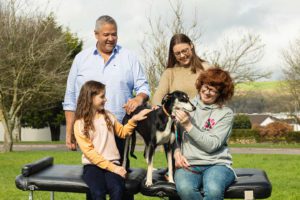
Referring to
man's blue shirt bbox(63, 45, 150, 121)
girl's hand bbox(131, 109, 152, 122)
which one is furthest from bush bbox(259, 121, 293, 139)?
girl's hand bbox(131, 109, 152, 122)

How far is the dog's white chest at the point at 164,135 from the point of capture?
17.3 feet

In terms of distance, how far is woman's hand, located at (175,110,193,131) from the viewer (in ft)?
15.9

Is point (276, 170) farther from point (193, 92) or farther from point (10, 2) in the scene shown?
point (10, 2)

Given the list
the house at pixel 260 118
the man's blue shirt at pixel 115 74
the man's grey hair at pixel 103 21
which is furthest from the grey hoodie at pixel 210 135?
the house at pixel 260 118

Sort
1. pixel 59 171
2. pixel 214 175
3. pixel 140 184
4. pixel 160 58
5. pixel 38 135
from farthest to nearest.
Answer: pixel 38 135
pixel 160 58
pixel 59 171
pixel 140 184
pixel 214 175

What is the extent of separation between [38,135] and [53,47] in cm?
2117

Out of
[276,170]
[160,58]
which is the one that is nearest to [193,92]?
[276,170]

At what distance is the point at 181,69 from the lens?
5.55m

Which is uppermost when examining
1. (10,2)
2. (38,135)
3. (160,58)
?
(10,2)

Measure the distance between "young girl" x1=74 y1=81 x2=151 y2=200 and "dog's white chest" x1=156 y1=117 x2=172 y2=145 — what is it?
9.1 inches

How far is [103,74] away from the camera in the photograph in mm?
5656

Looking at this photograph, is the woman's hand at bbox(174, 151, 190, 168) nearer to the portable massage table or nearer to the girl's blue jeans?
the girl's blue jeans

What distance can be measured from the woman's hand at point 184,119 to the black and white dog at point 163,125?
0.20 m

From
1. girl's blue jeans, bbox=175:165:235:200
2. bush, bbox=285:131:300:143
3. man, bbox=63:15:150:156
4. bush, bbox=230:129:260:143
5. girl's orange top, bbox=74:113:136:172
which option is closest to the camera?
girl's blue jeans, bbox=175:165:235:200
